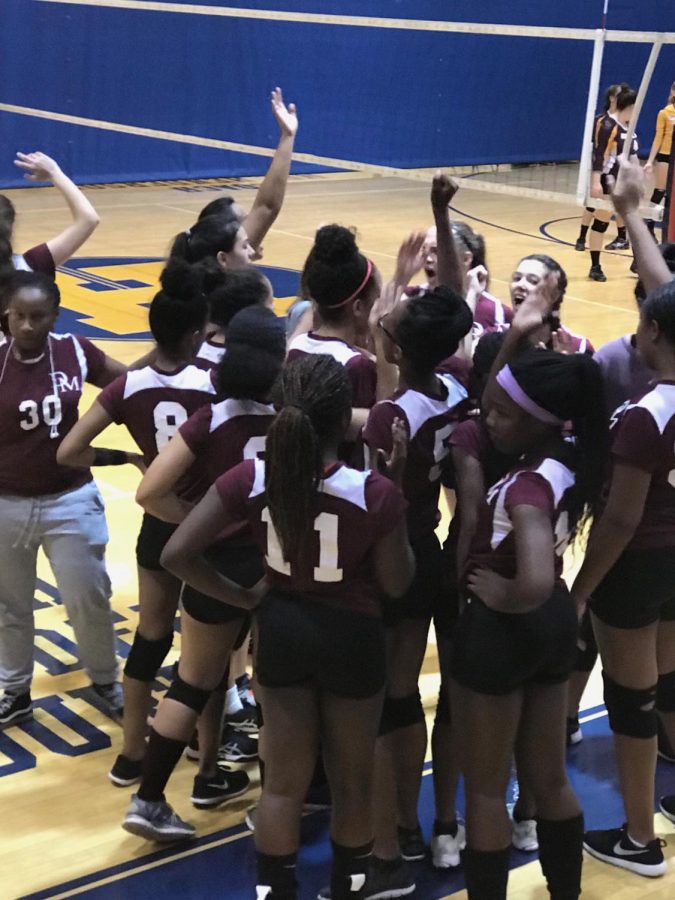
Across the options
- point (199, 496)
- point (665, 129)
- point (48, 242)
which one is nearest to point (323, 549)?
point (199, 496)

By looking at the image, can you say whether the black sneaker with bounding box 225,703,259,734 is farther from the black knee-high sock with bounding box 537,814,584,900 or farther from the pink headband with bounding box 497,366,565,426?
the pink headband with bounding box 497,366,565,426

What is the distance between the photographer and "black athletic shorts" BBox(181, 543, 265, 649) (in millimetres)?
3482

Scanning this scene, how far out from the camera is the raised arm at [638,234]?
3812 millimetres

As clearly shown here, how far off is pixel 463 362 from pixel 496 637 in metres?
0.98

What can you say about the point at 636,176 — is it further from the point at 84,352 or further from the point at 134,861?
the point at 134,861

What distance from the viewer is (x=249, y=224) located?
5.10 meters

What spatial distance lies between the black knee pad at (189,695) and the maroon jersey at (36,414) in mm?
976

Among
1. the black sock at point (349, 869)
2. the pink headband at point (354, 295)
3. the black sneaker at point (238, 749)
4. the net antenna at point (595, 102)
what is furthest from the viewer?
the net antenna at point (595, 102)

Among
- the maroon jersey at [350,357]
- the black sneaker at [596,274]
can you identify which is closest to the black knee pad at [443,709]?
the maroon jersey at [350,357]

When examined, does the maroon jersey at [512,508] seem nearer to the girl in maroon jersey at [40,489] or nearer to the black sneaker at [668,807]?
the black sneaker at [668,807]

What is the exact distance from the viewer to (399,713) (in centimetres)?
344

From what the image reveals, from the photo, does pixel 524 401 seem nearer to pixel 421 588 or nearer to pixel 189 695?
pixel 421 588

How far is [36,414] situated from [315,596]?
1.60 m

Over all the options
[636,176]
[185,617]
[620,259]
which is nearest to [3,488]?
[185,617]
